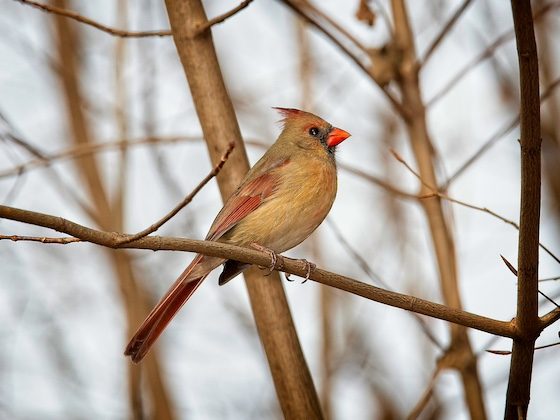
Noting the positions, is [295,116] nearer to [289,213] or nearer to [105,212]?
[289,213]

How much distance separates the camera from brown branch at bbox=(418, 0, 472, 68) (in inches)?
131

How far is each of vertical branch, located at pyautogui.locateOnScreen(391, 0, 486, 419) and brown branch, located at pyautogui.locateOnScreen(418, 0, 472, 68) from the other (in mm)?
69

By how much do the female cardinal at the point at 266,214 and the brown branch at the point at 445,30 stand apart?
2.08 ft

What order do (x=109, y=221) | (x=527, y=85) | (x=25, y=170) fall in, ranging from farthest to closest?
1. (x=109, y=221)
2. (x=25, y=170)
3. (x=527, y=85)

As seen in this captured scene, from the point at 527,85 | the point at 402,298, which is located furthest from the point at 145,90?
the point at 527,85

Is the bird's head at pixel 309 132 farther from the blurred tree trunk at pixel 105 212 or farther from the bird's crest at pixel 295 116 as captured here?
the blurred tree trunk at pixel 105 212

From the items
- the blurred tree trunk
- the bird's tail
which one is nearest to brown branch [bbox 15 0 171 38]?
the bird's tail

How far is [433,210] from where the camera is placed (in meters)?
3.46

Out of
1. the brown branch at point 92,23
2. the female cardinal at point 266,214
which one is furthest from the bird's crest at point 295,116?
the brown branch at point 92,23

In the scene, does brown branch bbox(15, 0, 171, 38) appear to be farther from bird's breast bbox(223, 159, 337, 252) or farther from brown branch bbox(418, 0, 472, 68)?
brown branch bbox(418, 0, 472, 68)

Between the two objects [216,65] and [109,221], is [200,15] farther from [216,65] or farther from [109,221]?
[109,221]

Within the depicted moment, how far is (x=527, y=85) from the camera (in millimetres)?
1851

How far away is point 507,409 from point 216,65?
1.60 meters

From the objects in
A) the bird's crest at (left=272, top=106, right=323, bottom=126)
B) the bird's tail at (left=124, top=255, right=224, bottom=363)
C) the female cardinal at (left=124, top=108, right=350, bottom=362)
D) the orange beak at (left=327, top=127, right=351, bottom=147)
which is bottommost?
the bird's tail at (left=124, top=255, right=224, bottom=363)
